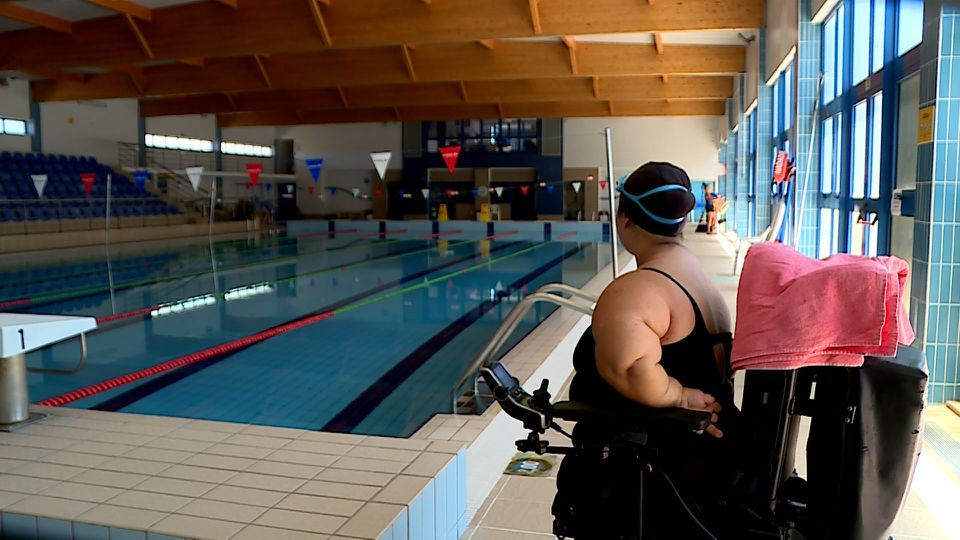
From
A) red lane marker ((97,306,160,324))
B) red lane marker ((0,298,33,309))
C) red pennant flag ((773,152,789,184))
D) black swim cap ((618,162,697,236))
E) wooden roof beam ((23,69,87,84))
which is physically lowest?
red lane marker ((97,306,160,324))

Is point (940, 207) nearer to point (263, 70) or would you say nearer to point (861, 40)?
point (861, 40)

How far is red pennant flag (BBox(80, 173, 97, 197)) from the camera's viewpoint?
622 inches

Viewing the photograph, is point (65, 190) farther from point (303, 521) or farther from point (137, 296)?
point (303, 521)

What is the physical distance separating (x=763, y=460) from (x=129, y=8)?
458 inches

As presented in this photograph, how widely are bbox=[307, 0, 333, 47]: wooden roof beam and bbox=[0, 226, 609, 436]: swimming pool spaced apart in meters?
3.22

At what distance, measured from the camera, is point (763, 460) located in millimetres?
1307

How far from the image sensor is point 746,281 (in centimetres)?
130

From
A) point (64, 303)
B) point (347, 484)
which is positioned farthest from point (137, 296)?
point (347, 484)

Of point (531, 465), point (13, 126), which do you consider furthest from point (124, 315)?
point (13, 126)

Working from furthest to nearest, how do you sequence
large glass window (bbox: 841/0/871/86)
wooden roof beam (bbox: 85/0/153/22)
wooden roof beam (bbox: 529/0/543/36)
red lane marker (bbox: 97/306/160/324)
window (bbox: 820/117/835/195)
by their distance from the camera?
wooden roof beam (bbox: 85/0/153/22)
wooden roof beam (bbox: 529/0/543/36)
window (bbox: 820/117/835/195)
red lane marker (bbox: 97/306/160/324)
large glass window (bbox: 841/0/871/86)

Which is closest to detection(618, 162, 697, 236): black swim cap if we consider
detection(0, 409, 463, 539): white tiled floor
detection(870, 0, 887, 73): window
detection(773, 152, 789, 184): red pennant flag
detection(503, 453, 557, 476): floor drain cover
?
detection(0, 409, 463, 539): white tiled floor

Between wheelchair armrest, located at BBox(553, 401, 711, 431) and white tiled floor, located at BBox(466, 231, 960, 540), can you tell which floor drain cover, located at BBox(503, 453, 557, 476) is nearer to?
white tiled floor, located at BBox(466, 231, 960, 540)

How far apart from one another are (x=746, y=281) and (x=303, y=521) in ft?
4.05

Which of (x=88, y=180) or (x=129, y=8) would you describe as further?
(x=88, y=180)
